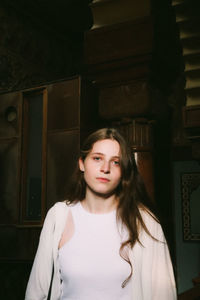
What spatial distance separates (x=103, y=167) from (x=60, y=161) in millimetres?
1477

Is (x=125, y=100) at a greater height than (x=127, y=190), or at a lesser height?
greater

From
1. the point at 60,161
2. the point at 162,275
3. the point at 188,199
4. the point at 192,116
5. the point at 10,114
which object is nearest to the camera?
the point at 162,275

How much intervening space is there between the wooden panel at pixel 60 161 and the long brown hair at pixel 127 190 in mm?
1011

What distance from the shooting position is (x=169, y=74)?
3.14 metres

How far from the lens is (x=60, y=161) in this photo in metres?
3.80

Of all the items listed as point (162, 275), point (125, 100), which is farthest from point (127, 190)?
point (125, 100)

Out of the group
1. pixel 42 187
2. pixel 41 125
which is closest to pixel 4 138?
pixel 41 125

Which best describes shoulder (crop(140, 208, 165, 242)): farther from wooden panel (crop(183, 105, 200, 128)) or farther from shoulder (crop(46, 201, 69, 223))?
wooden panel (crop(183, 105, 200, 128))

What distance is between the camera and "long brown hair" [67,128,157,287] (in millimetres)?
2371

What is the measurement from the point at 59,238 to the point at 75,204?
31cm

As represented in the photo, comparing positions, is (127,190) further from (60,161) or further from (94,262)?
(60,161)

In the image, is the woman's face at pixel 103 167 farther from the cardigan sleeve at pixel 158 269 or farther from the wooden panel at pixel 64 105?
the wooden panel at pixel 64 105

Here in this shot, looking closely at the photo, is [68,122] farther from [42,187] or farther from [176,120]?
[176,120]

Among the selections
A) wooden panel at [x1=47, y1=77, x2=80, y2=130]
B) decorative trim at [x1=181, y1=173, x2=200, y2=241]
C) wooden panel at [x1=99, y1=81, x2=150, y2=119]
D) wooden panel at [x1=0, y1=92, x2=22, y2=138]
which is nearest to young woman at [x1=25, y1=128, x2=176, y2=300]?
wooden panel at [x1=99, y1=81, x2=150, y2=119]
